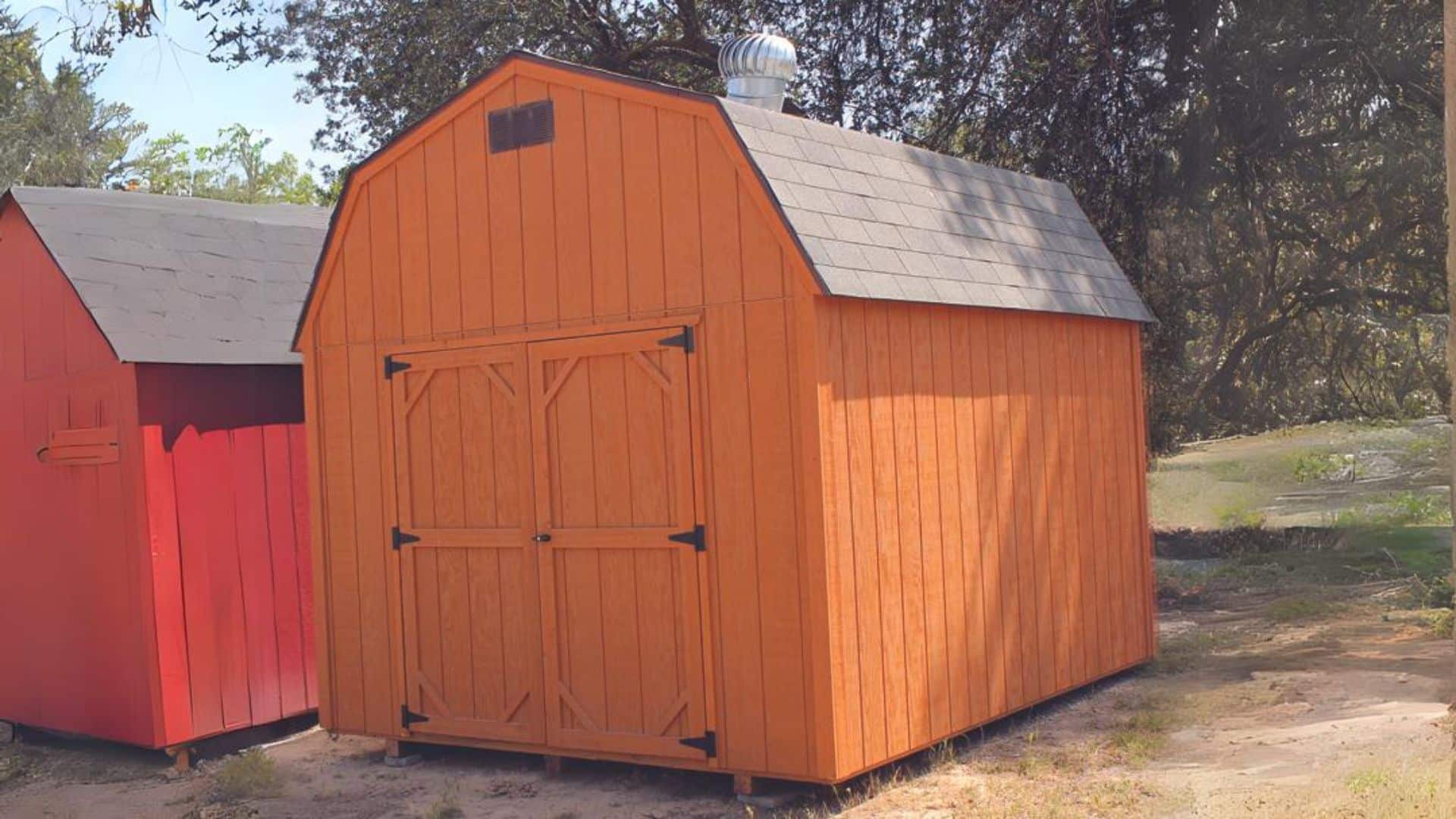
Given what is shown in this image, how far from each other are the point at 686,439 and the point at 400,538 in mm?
1939

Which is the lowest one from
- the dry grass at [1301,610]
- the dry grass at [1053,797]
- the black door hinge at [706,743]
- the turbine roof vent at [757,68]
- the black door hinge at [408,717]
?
the dry grass at [1301,610]

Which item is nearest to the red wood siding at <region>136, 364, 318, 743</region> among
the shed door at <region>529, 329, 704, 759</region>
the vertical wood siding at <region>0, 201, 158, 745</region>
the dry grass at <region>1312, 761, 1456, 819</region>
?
the vertical wood siding at <region>0, 201, 158, 745</region>

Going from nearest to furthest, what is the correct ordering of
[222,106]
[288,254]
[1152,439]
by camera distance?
[288,254] < [1152,439] < [222,106]

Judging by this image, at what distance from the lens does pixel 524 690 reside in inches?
292

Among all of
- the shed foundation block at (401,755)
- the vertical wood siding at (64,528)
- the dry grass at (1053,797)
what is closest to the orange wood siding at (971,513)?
the dry grass at (1053,797)

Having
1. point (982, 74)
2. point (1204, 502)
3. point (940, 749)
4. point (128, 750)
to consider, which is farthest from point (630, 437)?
point (1204, 502)

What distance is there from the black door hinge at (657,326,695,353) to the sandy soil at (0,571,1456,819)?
2040 millimetres

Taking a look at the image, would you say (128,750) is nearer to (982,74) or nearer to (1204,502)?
(982,74)

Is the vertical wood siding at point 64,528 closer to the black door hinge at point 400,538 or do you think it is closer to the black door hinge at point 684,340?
the black door hinge at point 400,538

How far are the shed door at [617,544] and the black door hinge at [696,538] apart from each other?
0.01 meters

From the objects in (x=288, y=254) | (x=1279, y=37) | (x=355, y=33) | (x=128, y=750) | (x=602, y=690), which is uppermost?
(x=355, y=33)

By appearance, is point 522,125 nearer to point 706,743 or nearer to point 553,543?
point 553,543

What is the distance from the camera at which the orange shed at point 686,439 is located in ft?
21.6

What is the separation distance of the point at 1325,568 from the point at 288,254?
9.34 m
